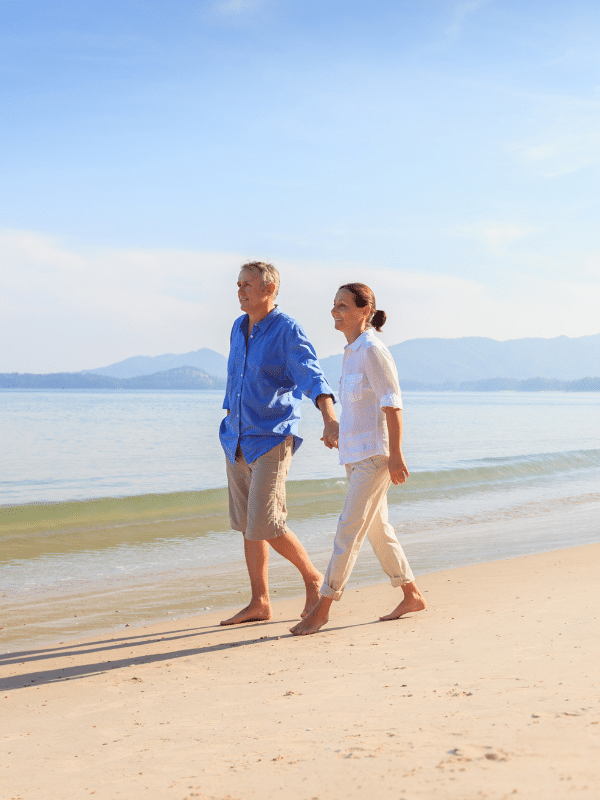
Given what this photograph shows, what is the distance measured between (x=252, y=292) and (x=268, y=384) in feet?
1.76

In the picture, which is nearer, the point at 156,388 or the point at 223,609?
the point at 223,609

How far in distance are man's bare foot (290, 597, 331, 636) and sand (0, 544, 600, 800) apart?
0.29 ft

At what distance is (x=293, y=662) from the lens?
3.64 meters

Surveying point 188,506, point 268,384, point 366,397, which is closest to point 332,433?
point 366,397

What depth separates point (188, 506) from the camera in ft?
40.3

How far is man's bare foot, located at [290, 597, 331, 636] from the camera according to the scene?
13.8 ft

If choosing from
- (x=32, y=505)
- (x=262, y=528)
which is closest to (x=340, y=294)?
(x=262, y=528)

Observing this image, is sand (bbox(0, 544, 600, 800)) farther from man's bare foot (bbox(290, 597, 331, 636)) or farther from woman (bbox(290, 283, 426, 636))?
woman (bbox(290, 283, 426, 636))

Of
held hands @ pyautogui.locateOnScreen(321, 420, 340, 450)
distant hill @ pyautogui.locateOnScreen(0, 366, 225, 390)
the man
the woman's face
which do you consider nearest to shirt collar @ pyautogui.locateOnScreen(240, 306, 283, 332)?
the man

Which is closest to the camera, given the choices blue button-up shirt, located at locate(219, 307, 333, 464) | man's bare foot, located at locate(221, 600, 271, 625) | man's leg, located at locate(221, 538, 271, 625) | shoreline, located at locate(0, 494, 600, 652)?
blue button-up shirt, located at locate(219, 307, 333, 464)

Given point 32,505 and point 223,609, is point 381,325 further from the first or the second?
point 32,505

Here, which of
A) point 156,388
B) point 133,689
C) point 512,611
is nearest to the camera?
point 133,689

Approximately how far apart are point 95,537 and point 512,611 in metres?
6.48

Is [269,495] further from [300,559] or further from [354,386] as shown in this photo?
[354,386]
